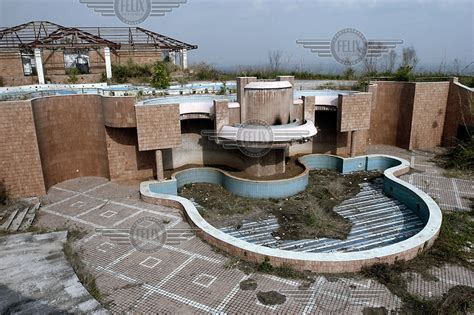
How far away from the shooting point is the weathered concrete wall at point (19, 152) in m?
11.7

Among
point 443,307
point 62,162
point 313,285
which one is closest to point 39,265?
point 313,285

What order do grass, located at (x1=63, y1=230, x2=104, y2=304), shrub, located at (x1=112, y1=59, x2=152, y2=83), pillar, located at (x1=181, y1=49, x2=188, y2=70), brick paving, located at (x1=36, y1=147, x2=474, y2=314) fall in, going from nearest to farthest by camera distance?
brick paving, located at (x1=36, y1=147, x2=474, y2=314), grass, located at (x1=63, y1=230, x2=104, y2=304), shrub, located at (x1=112, y1=59, x2=152, y2=83), pillar, located at (x1=181, y1=49, x2=188, y2=70)

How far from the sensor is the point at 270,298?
23.0 feet

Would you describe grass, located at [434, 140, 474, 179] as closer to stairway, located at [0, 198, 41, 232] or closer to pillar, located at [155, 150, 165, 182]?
pillar, located at [155, 150, 165, 182]

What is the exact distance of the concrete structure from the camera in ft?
40.3

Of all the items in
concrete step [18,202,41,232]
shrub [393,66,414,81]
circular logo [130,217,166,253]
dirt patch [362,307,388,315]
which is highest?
shrub [393,66,414,81]

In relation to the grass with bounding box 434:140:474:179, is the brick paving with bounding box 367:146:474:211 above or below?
below

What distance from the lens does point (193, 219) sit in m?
10.1

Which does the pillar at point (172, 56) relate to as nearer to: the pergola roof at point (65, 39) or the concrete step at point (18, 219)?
the pergola roof at point (65, 39)

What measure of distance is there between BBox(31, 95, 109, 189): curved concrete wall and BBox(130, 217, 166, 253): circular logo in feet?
16.2

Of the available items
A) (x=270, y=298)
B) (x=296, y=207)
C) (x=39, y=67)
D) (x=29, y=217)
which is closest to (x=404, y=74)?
(x=296, y=207)

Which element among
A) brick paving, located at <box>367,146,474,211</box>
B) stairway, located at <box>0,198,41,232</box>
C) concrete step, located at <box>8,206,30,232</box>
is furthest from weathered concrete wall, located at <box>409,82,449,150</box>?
concrete step, located at <box>8,206,30,232</box>

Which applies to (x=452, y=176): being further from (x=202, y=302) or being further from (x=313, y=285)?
(x=202, y=302)

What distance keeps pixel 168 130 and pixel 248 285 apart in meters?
7.24
